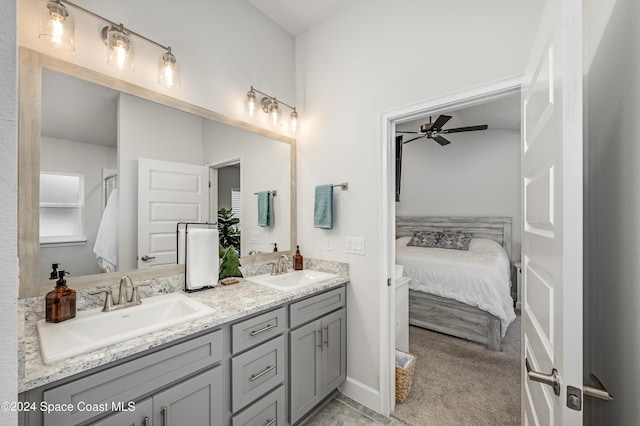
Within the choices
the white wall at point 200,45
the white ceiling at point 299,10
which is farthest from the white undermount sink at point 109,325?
the white ceiling at point 299,10

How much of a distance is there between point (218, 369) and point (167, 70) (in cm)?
165

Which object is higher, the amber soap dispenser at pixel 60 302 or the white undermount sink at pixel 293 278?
the amber soap dispenser at pixel 60 302

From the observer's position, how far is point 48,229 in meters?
1.26

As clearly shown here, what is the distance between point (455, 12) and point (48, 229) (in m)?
2.44

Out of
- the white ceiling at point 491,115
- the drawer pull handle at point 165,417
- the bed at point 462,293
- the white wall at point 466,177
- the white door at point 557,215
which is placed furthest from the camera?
the white wall at point 466,177

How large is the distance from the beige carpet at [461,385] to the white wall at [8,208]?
210 cm

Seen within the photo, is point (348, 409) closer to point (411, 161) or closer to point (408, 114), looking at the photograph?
point (408, 114)

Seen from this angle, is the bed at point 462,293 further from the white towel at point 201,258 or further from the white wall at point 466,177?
the white towel at point 201,258

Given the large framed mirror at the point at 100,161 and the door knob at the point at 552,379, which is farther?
the large framed mirror at the point at 100,161

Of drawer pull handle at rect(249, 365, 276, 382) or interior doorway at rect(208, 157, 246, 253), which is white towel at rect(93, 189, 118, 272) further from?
drawer pull handle at rect(249, 365, 276, 382)

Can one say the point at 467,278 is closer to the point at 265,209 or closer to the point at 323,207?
the point at 323,207

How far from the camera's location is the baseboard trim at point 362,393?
1.94 meters

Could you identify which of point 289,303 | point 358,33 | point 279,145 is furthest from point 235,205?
point 358,33

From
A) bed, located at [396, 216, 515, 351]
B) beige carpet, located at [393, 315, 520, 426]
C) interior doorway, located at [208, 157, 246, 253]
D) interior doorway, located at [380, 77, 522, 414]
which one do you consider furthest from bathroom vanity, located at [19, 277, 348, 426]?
bed, located at [396, 216, 515, 351]
